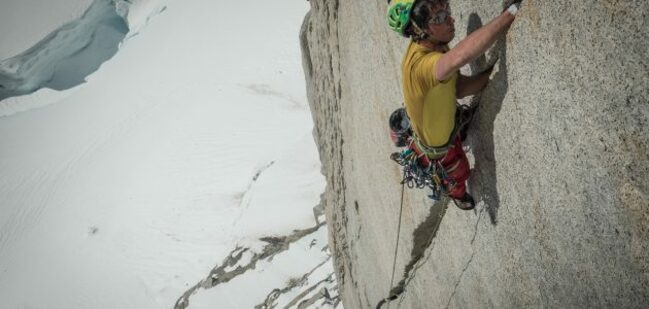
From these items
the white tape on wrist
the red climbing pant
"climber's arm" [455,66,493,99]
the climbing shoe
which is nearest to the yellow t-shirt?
"climber's arm" [455,66,493,99]

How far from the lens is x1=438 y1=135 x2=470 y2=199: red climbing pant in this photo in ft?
10.5

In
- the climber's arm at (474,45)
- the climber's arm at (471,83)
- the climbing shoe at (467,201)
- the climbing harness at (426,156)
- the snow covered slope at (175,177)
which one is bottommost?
the snow covered slope at (175,177)

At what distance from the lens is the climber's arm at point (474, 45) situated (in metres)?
2.16

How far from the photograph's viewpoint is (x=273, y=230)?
44.0ft

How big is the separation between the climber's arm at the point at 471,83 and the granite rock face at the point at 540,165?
63mm

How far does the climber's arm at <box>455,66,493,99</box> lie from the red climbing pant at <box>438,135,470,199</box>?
0.47 meters

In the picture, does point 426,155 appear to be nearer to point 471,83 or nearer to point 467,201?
point 467,201

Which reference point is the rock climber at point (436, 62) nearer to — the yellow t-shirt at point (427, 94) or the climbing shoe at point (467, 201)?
the yellow t-shirt at point (427, 94)

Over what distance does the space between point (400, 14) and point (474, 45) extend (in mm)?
603

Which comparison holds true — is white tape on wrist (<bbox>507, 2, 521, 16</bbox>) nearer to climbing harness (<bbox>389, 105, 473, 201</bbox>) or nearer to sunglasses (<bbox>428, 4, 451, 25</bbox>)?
sunglasses (<bbox>428, 4, 451, 25</bbox>)

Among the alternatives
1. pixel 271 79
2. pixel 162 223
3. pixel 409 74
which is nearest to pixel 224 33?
pixel 271 79

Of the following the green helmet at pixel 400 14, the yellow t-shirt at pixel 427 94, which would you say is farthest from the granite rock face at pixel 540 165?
the green helmet at pixel 400 14

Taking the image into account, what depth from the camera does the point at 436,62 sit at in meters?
2.39

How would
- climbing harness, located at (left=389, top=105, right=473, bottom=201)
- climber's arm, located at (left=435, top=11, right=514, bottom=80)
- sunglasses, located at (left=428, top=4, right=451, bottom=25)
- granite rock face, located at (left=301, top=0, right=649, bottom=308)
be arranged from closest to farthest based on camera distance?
granite rock face, located at (left=301, top=0, right=649, bottom=308) < climber's arm, located at (left=435, top=11, right=514, bottom=80) < sunglasses, located at (left=428, top=4, right=451, bottom=25) < climbing harness, located at (left=389, top=105, right=473, bottom=201)
